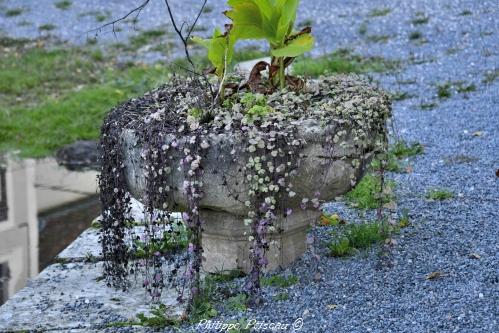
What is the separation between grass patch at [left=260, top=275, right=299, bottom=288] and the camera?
3939 mm

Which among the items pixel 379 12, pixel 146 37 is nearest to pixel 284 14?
pixel 379 12

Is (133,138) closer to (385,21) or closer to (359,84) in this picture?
(359,84)

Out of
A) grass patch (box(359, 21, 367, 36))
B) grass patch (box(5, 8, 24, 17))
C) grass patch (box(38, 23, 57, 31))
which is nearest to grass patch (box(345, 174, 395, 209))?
grass patch (box(359, 21, 367, 36))

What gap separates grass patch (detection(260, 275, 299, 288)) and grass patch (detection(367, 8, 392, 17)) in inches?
303

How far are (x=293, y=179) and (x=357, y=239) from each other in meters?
0.75

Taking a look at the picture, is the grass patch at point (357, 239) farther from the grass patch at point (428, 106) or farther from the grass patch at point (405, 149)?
the grass patch at point (428, 106)

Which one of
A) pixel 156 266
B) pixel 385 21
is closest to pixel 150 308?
pixel 156 266

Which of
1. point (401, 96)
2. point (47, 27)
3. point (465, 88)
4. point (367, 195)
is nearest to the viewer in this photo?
point (367, 195)

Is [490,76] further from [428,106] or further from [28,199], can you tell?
[28,199]

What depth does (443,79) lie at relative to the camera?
314 inches

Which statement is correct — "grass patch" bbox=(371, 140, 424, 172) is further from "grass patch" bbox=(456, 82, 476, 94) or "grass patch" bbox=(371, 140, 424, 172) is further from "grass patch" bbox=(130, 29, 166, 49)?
"grass patch" bbox=(130, 29, 166, 49)

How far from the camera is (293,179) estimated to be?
148 inches

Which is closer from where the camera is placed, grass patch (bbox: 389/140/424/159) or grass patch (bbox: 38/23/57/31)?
grass patch (bbox: 389/140/424/159)

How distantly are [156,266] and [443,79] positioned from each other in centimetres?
482
